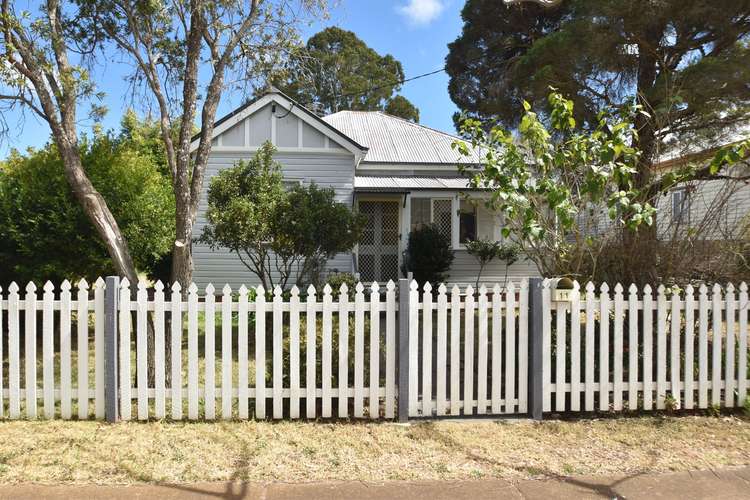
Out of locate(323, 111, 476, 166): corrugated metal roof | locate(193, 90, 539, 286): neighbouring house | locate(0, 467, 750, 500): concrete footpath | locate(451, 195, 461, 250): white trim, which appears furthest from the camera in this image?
locate(323, 111, 476, 166): corrugated metal roof

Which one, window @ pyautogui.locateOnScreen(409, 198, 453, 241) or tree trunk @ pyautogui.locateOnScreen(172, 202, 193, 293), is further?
window @ pyautogui.locateOnScreen(409, 198, 453, 241)

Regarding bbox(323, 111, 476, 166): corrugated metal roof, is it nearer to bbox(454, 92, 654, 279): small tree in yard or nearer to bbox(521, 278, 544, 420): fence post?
bbox(454, 92, 654, 279): small tree in yard

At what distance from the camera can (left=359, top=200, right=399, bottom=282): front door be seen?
48.2 ft

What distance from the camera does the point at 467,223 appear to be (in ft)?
49.7

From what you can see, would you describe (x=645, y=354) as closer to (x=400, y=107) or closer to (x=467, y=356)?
(x=467, y=356)

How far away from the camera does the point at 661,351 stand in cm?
501

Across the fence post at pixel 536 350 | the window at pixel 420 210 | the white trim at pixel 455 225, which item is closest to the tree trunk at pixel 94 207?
the fence post at pixel 536 350

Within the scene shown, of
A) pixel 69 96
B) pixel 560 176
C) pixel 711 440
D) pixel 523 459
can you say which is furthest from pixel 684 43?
pixel 69 96

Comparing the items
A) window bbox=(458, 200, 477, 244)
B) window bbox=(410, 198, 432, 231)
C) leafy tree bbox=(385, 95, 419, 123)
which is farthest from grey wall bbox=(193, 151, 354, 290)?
leafy tree bbox=(385, 95, 419, 123)

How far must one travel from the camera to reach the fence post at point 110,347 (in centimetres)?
466

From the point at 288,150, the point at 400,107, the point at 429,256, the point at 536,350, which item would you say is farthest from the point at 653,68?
the point at 400,107

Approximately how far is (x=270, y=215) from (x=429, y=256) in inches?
212

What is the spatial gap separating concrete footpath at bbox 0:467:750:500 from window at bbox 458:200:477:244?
11257 millimetres

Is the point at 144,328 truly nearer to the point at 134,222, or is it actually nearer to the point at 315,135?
the point at 134,222
